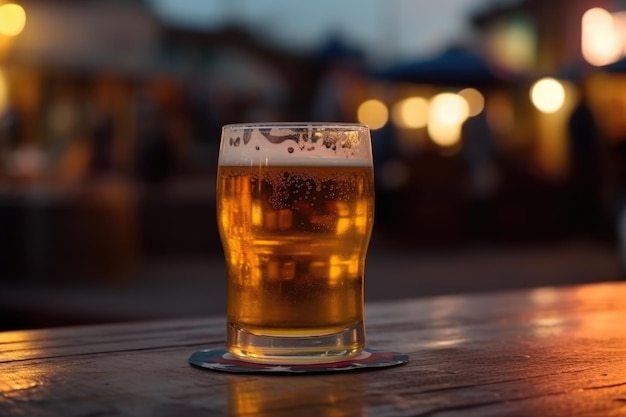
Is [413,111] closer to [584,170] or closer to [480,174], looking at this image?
[480,174]

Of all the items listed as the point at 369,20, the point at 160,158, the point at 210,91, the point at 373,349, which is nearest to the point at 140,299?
the point at 160,158

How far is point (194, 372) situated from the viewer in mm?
Result: 1120

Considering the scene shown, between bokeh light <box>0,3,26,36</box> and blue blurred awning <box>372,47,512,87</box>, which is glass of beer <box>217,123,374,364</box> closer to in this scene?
bokeh light <box>0,3,26,36</box>

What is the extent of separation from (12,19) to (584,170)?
20.5 ft

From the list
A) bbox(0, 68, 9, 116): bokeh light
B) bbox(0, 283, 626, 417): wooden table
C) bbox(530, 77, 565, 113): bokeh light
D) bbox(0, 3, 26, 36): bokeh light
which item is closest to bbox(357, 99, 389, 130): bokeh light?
bbox(530, 77, 565, 113): bokeh light

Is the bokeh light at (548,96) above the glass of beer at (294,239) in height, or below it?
above

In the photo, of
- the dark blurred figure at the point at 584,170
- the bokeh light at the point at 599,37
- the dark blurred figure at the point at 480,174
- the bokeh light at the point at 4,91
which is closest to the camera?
the dark blurred figure at the point at 584,170

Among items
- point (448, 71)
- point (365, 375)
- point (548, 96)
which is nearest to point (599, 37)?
point (548, 96)

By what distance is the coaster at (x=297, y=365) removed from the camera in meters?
1.11

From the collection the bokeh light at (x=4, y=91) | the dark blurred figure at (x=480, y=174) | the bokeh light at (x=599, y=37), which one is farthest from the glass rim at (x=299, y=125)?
the bokeh light at (x=4, y=91)

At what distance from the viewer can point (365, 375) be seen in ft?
3.61

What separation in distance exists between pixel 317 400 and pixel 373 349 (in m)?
0.32

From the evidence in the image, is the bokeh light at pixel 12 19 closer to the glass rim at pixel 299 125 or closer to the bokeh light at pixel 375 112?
the bokeh light at pixel 375 112

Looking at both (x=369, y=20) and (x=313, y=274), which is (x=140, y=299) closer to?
(x=313, y=274)
